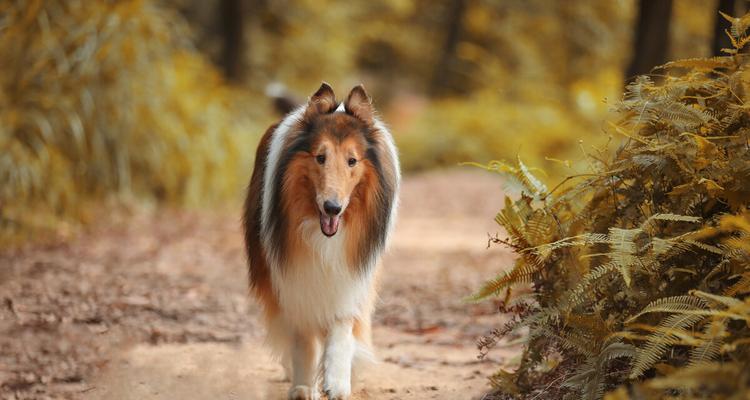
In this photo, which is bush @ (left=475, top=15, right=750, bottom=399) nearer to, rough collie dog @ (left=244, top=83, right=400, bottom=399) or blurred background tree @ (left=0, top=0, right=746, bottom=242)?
blurred background tree @ (left=0, top=0, right=746, bottom=242)

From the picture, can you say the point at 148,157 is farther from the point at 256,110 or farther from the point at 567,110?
the point at 567,110

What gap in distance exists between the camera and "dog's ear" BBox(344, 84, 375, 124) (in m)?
4.53

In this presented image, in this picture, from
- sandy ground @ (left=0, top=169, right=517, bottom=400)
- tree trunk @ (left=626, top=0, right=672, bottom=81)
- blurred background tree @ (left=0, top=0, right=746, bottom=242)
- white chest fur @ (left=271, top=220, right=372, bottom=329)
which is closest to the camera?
white chest fur @ (left=271, top=220, right=372, bottom=329)

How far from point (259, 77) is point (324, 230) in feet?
56.8

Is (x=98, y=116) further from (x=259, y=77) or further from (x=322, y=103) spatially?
(x=259, y=77)

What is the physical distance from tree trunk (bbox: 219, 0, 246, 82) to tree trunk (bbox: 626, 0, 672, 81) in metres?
9.93

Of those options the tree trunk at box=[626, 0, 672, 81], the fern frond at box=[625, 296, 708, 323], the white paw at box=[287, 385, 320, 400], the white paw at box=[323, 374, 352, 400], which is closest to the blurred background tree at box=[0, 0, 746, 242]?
the tree trunk at box=[626, 0, 672, 81]

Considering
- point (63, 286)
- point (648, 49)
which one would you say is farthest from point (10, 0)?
point (648, 49)

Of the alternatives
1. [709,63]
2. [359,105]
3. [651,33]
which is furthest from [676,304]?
[651,33]

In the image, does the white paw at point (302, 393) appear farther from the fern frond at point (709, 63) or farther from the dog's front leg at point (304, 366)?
the fern frond at point (709, 63)

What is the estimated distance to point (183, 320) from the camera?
241 inches

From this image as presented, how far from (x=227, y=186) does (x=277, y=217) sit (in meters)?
7.47

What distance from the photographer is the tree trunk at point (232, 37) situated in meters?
17.2

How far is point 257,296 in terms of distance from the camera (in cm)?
477
